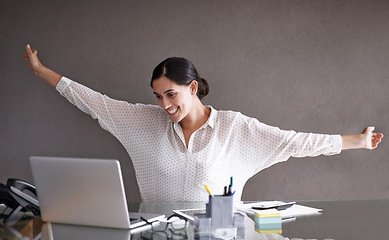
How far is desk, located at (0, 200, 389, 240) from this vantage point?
146 cm

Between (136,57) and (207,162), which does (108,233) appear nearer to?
(207,162)

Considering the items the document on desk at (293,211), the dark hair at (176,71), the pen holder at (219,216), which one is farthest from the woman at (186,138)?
the pen holder at (219,216)

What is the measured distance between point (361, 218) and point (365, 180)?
1767 mm

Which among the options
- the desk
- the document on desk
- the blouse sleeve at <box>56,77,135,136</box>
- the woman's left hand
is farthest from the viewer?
the blouse sleeve at <box>56,77,135,136</box>

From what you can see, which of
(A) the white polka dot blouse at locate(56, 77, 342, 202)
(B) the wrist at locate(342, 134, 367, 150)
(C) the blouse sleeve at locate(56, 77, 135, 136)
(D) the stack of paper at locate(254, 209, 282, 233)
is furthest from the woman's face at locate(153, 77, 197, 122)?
(D) the stack of paper at locate(254, 209, 282, 233)

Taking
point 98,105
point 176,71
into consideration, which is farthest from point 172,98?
point 98,105

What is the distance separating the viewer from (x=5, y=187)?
1.67 metres

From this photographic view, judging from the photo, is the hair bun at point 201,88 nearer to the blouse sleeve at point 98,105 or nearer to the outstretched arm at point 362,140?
the blouse sleeve at point 98,105

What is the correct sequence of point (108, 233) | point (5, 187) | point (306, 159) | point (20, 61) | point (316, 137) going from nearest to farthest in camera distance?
point (108, 233) < point (5, 187) < point (316, 137) < point (20, 61) < point (306, 159)

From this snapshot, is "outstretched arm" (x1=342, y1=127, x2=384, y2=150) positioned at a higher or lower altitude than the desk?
higher

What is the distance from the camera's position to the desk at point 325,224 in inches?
57.4

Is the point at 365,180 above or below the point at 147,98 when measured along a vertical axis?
below

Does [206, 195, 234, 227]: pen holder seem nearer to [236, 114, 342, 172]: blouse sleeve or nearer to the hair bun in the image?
[236, 114, 342, 172]: blouse sleeve

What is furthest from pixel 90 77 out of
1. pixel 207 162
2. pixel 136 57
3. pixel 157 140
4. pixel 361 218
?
pixel 361 218
